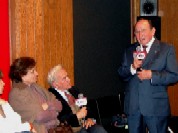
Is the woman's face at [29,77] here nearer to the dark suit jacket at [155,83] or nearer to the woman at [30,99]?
the woman at [30,99]

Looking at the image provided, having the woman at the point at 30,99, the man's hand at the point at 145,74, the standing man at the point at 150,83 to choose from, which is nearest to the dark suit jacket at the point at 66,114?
the woman at the point at 30,99

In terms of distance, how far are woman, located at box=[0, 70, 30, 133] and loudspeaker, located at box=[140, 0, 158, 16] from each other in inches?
152

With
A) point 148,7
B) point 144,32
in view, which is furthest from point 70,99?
point 148,7

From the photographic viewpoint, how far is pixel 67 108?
4.29 m

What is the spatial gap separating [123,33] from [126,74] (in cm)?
264

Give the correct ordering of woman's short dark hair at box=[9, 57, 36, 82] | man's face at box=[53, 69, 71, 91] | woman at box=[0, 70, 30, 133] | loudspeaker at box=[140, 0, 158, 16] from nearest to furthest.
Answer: woman at box=[0, 70, 30, 133] → woman's short dark hair at box=[9, 57, 36, 82] → man's face at box=[53, 69, 71, 91] → loudspeaker at box=[140, 0, 158, 16]

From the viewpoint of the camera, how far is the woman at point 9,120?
3449 mm

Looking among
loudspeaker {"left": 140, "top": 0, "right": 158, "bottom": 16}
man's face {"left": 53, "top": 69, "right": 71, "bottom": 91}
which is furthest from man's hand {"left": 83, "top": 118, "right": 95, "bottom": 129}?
loudspeaker {"left": 140, "top": 0, "right": 158, "bottom": 16}

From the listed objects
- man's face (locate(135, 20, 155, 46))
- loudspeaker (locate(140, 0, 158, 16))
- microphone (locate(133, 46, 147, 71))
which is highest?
loudspeaker (locate(140, 0, 158, 16))

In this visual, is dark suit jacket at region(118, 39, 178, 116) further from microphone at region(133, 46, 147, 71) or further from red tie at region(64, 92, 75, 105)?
red tie at region(64, 92, 75, 105)

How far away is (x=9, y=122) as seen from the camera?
11.5 feet

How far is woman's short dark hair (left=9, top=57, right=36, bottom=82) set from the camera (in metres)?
3.98

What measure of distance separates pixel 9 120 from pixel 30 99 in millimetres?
424

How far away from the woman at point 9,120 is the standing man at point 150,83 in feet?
3.72
